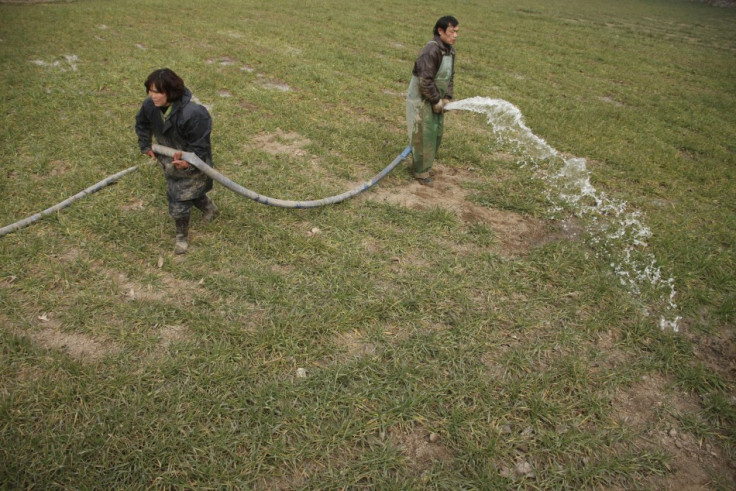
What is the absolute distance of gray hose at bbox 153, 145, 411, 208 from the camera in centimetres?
349

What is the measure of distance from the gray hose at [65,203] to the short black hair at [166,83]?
193 cm

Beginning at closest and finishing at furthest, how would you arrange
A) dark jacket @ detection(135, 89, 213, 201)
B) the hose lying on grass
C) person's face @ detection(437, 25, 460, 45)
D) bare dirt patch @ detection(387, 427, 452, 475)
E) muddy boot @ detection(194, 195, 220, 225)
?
bare dirt patch @ detection(387, 427, 452, 475) < dark jacket @ detection(135, 89, 213, 201) < the hose lying on grass < muddy boot @ detection(194, 195, 220, 225) < person's face @ detection(437, 25, 460, 45)

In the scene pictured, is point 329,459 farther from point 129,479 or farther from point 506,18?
point 506,18

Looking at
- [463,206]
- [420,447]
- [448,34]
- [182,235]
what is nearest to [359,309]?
[420,447]

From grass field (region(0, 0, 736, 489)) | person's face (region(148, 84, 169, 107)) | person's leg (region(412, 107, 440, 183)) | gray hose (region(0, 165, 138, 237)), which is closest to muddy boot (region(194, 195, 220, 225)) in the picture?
grass field (region(0, 0, 736, 489))

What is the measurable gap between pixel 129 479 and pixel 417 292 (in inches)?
90.9

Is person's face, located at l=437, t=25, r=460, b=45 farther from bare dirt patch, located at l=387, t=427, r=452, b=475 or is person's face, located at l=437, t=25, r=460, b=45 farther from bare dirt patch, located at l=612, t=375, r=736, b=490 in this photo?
bare dirt patch, located at l=387, t=427, r=452, b=475

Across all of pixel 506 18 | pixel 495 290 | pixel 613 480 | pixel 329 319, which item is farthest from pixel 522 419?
pixel 506 18

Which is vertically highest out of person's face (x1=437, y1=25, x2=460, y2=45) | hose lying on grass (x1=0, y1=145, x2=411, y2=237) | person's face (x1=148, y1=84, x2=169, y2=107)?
person's face (x1=437, y1=25, x2=460, y2=45)

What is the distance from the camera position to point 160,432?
247cm

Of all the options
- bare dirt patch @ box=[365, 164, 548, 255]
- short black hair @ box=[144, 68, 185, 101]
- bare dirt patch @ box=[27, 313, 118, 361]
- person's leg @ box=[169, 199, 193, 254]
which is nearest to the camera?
bare dirt patch @ box=[27, 313, 118, 361]

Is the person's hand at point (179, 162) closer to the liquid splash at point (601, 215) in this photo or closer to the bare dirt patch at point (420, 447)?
the bare dirt patch at point (420, 447)

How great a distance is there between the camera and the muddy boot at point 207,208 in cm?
407

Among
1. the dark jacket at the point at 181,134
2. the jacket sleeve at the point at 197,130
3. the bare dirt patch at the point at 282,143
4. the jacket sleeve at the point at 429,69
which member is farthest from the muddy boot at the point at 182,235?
the jacket sleeve at the point at 429,69
